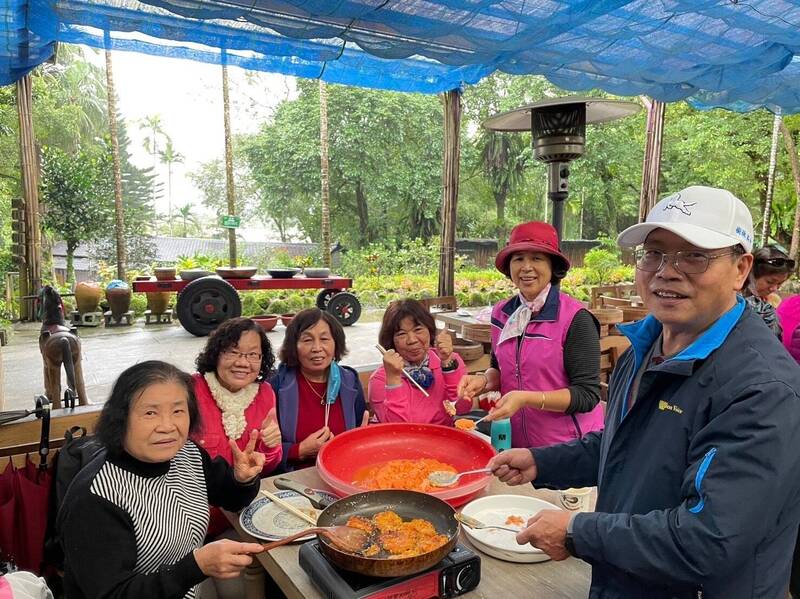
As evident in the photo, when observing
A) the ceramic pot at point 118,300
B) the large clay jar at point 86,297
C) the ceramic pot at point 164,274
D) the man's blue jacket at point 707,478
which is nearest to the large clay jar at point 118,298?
the ceramic pot at point 118,300

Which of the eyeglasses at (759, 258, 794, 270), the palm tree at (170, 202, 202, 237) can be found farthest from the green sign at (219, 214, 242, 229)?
the palm tree at (170, 202, 202, 237)

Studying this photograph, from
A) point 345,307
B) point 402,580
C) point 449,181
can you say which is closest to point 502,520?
point 402,580

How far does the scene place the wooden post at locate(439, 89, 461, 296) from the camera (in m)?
4.59

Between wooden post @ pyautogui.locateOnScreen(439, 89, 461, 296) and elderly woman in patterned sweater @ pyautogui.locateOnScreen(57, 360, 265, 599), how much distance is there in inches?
145

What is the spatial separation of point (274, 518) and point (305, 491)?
146 millimetres

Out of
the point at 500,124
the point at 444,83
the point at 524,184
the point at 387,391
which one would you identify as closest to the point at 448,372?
the point at 387,391

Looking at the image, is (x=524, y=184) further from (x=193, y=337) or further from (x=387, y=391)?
(x=387, y=391)

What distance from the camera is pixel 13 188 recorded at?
14984 mm

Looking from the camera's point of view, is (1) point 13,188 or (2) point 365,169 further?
(2) point 365,169

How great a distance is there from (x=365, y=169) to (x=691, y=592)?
19.8 m

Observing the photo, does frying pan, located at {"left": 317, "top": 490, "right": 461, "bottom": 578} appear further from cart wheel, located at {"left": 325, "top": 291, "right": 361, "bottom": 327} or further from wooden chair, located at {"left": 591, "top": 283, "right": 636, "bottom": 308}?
cart wheel, located at {"left": 325, "top": 291, "right": 361, "bottom": 327}

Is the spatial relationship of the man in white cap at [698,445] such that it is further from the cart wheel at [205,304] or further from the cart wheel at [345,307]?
the cart wheel at [345,307]

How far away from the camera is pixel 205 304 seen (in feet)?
25.1

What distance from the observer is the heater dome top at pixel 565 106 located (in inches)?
116
